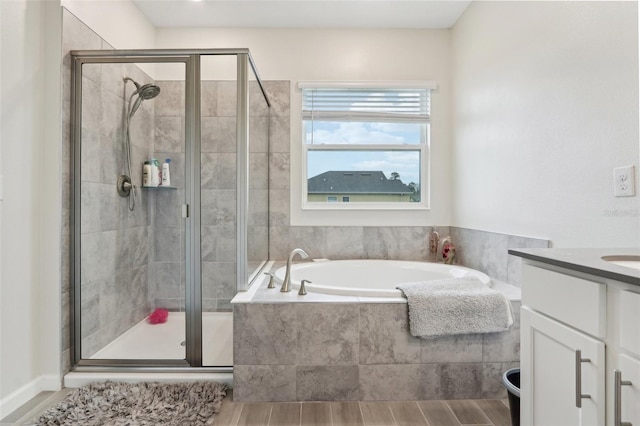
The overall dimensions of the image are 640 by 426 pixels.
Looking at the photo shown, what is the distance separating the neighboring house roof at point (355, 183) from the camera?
3.17m

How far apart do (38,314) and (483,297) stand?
93.8 inches

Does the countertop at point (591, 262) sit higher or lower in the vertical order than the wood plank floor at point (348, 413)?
higher

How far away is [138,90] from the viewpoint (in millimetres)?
2387

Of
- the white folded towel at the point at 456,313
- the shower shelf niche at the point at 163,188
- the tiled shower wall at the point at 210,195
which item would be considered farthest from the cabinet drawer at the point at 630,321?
the shower shelf niche at the point at 163,188

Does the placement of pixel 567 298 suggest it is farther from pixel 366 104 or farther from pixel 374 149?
pixel 366 104

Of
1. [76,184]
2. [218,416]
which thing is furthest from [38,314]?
[218,416]

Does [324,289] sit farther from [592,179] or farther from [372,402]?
[592,179]

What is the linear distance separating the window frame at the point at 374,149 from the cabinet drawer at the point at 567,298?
2.03 meters

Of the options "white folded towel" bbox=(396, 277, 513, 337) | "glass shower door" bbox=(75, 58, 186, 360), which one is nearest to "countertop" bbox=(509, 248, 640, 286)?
"white folded towel" bbox=(396, 277, 513, 337)

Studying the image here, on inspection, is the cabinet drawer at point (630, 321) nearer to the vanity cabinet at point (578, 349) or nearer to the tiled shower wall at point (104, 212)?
the vanity cabinet at point (578, 349)

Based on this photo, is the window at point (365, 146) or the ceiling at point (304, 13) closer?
the ceiling at point (304, 13)

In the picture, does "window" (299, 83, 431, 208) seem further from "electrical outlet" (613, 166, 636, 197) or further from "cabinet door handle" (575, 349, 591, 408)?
"cabinet door handle" (575, 349, 591, 408)

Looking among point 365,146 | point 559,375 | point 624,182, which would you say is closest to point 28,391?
point 559,375

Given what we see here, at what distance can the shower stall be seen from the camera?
2.09 metres
